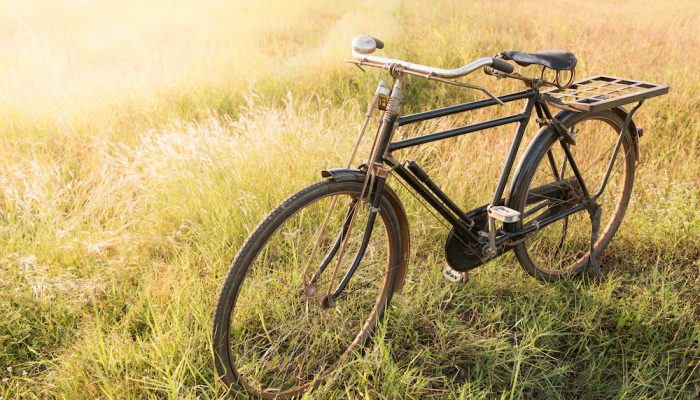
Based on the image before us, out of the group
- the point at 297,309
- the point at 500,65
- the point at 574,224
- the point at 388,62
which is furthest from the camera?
the point at 574,224

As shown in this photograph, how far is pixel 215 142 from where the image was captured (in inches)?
138

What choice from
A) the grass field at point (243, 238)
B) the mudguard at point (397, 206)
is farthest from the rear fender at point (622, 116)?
the mudguard at point (397, 206)

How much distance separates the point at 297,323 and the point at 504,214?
1.04 m

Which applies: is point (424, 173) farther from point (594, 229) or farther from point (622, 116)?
point (622, 116)

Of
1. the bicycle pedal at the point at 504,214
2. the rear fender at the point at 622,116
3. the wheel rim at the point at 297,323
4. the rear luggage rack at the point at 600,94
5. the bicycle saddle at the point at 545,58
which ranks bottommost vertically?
the wheel rim at the point at 297,323

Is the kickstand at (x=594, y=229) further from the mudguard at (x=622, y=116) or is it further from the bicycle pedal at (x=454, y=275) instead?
the bicycle pedal at (x=454, y=275)

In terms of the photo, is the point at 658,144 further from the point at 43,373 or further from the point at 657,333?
the point at 43,373

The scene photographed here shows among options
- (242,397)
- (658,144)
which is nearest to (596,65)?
(658,144)

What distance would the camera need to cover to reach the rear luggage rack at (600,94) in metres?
2.55

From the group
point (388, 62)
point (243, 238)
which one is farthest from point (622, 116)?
point (243, 238)

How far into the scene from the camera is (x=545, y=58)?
2.49 m

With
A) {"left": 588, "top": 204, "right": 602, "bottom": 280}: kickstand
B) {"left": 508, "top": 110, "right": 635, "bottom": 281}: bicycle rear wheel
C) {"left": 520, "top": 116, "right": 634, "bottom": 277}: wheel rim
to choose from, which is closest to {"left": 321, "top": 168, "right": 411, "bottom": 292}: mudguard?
{"left": 508, "top": 110, "right": 635, "bottom": 281}: bicycle rear wheel

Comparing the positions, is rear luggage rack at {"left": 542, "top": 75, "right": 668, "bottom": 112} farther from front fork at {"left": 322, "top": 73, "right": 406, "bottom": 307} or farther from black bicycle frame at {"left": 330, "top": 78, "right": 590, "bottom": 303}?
front fork at {"left": 322, "top": 73, "right": 406, "bottom": 307}

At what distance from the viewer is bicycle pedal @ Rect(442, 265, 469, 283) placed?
8.81ft
